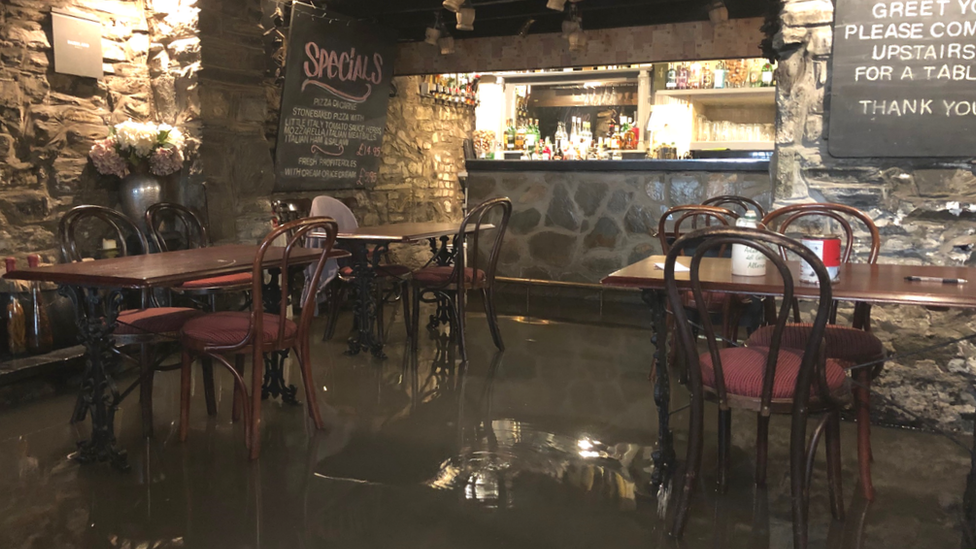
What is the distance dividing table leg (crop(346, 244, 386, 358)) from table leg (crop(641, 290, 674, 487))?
1953mm

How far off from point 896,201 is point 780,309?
4.83 ft

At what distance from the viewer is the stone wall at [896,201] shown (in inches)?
109

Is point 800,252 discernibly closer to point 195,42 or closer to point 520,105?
point 195,42

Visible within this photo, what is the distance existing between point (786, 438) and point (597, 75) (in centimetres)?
536

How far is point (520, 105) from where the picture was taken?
793 centimetres

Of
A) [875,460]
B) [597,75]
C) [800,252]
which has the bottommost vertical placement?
[875,460]

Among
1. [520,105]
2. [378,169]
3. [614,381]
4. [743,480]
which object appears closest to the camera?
[743,480]

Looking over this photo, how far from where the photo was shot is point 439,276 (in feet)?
12.7

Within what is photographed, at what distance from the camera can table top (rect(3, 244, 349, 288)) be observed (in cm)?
222

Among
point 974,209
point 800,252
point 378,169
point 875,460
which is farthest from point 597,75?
point 800,252

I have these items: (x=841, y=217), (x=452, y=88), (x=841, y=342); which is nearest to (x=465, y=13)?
(x=452, y=88)

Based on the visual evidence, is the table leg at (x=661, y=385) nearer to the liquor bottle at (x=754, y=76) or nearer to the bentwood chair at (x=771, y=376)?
the bentwood chair at (x=771, y=376)

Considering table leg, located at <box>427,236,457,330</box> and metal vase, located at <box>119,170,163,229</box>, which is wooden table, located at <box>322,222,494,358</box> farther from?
Answer: metal vase, located at <box>119,170,163,229</box>

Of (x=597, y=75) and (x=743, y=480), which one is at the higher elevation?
(x=597, y=75)
